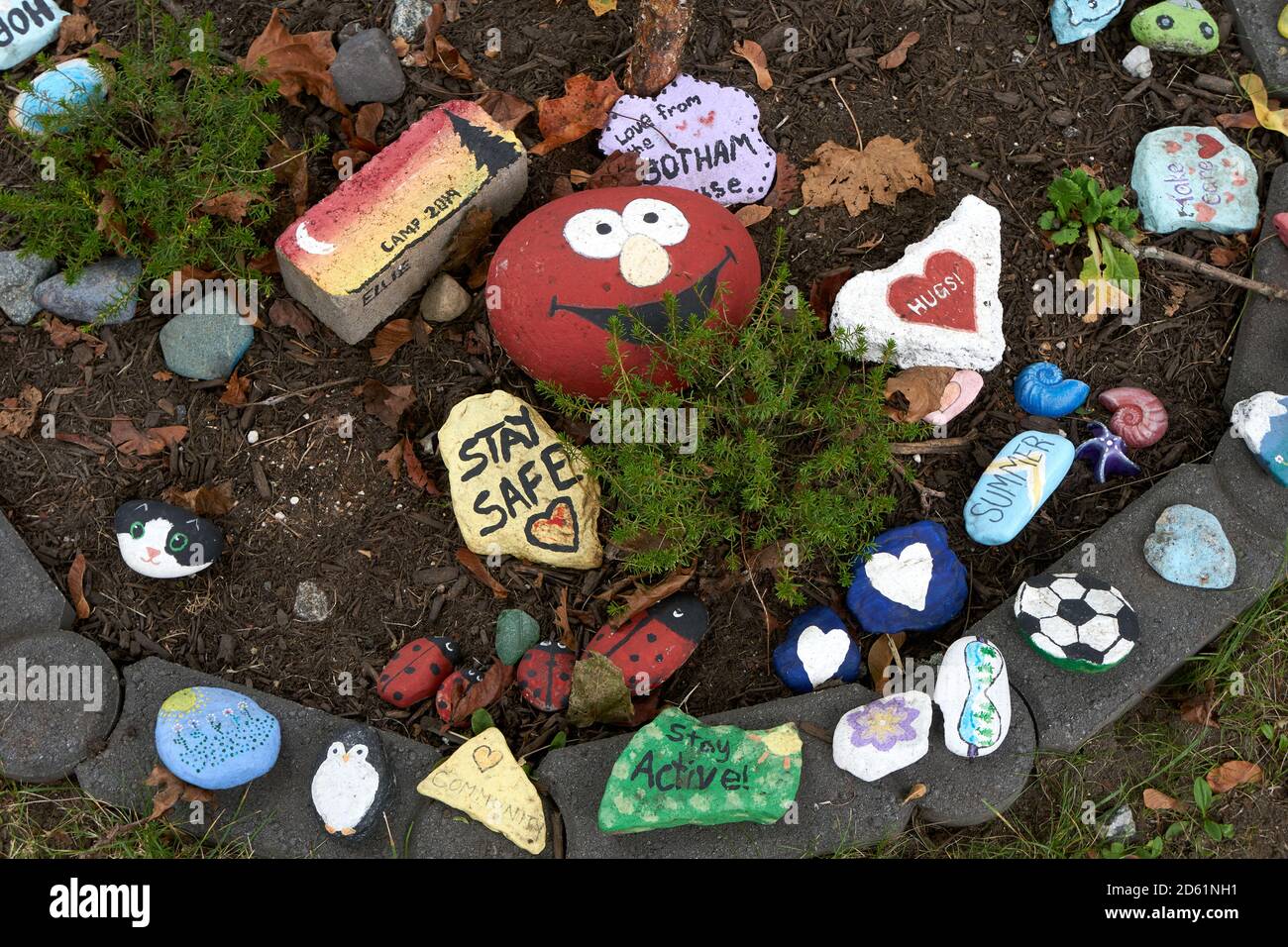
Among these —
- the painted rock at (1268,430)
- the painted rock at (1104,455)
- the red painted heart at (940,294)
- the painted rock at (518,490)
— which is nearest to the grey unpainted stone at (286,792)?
the painted rock at (518,490)

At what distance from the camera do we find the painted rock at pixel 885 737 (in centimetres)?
287

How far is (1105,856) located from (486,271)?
242cm

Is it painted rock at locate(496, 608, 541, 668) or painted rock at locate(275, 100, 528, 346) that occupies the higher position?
painted rock at locate(275, 100, 528, 346)

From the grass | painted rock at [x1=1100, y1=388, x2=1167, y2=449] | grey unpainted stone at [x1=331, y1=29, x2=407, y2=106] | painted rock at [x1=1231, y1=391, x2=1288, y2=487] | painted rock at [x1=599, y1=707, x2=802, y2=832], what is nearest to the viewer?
→ painted rock at [x1=599, y1=707, x2=802, y2=832]

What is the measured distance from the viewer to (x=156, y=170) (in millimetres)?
3189

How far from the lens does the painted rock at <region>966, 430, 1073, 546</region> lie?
314cm

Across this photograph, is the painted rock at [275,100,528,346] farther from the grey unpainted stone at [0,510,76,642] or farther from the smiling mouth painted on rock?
the grey unpainted stone at [0,510,76,642]

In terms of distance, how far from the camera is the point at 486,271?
3326 mm

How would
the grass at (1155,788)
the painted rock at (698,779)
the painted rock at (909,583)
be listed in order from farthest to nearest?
the painted rock at (909,583), the grass at (1155,788), the painted rock at (698,779)

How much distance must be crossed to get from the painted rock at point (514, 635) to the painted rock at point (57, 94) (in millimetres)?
1888

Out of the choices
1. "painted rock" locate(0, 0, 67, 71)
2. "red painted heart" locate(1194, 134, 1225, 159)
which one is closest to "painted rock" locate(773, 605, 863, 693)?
"red painted heart" locate(1194, 134, 1225, 159)

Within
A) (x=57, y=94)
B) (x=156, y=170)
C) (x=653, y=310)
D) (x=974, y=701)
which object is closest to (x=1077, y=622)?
(x=974, y=701)

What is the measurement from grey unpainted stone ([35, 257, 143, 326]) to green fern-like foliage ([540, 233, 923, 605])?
135cm

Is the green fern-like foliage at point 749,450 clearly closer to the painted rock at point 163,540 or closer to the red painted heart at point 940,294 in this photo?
the red painted heart at point 940,294
